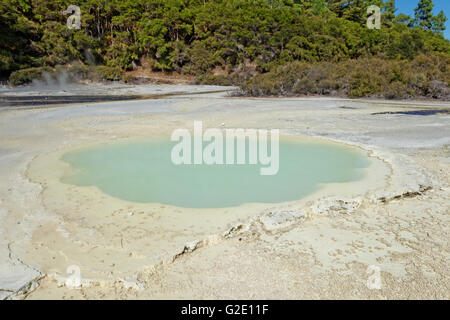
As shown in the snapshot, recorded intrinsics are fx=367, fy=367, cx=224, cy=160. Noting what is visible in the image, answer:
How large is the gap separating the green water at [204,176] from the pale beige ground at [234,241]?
0.26m

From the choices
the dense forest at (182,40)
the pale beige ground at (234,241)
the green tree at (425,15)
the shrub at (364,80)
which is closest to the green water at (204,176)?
the pale beige ground at (234,241)

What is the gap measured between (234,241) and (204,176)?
2056 millimetres

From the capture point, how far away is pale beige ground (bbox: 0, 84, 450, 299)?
2.58 m

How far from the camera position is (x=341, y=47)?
3494 centimetres

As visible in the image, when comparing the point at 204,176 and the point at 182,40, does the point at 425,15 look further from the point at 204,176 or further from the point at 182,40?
the point at 204,176

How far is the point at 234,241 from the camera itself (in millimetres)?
3240

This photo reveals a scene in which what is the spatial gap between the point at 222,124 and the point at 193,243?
6.51 m

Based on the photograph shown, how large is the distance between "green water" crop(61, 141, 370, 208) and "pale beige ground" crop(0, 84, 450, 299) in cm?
26

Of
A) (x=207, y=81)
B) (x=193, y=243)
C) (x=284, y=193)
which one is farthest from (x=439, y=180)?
(x=207, y=81)

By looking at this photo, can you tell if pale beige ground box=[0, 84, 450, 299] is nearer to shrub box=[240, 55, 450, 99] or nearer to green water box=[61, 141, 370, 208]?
green water box=[61, 141, 370, 208]

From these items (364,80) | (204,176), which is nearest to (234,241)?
(204,176)

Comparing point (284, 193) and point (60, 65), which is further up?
point (60, 65)

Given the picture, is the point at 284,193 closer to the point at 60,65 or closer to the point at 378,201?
the point at 378,201
